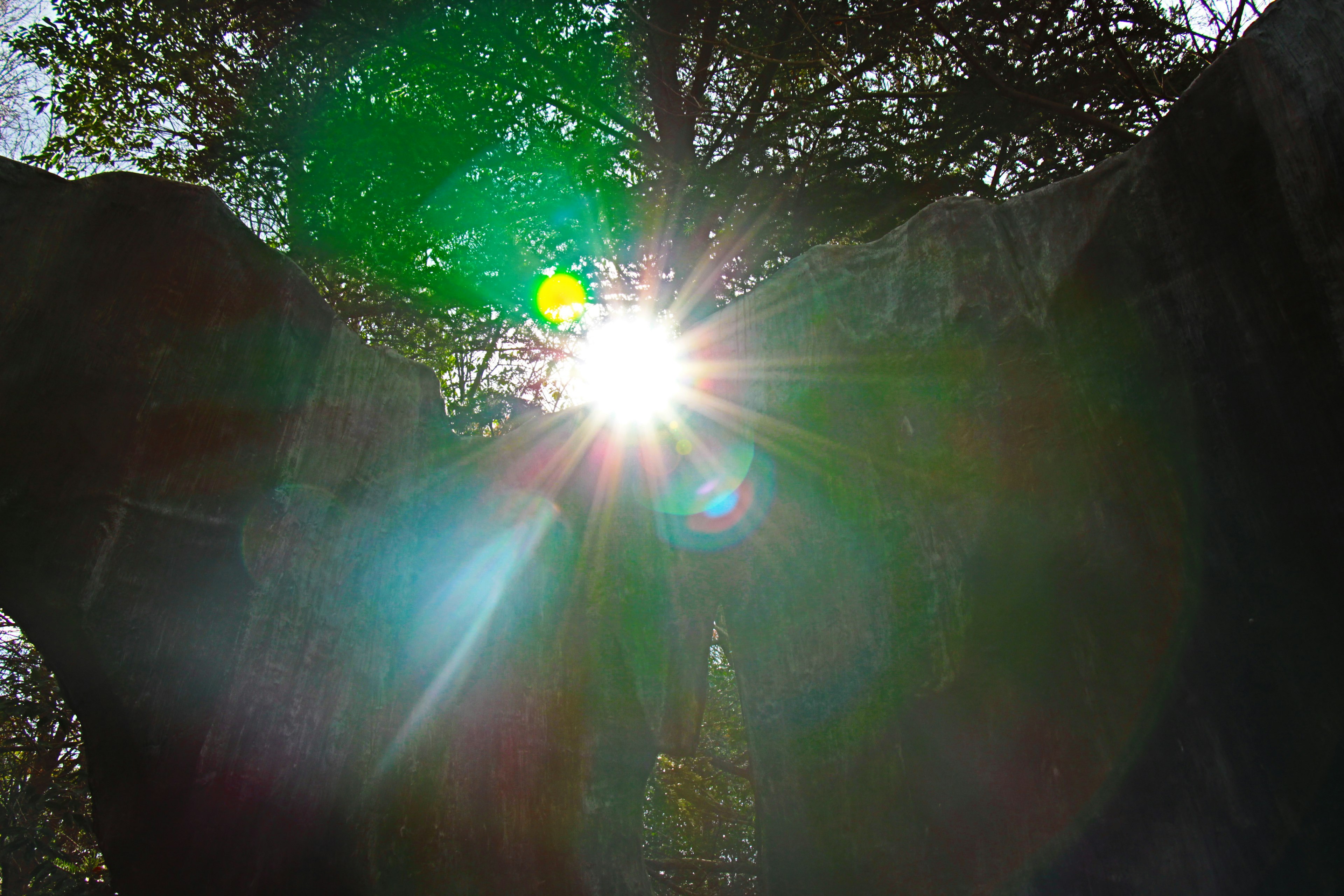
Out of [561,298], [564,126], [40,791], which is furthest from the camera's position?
[561,298]

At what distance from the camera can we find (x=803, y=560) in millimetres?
2619

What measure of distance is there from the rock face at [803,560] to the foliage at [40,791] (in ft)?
10.4

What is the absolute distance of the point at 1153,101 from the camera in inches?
167

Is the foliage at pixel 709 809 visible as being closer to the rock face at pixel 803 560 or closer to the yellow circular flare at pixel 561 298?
the yellow circular flare at pixel 561 298

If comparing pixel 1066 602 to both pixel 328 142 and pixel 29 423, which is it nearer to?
pixel 29 423

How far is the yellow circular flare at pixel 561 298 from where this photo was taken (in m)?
7.25

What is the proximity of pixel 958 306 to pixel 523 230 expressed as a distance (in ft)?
17.5

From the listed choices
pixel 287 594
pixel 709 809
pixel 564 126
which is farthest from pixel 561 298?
pixel 709 809

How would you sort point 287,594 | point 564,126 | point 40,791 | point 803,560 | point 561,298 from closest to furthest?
point 287,594, point 803,560, point 40,791, point 564,126, point 561,298

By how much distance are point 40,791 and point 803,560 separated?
633 centimetres

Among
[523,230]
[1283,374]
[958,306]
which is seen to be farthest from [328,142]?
[1283,374]

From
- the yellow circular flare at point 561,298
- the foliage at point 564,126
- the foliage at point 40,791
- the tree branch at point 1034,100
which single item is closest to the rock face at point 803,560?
the tree branch at point 1034,100

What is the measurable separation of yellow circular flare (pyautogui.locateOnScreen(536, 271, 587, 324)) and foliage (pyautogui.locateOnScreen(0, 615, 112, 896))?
4710 millimetres

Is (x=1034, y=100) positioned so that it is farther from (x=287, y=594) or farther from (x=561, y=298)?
(x=561, y=298)
